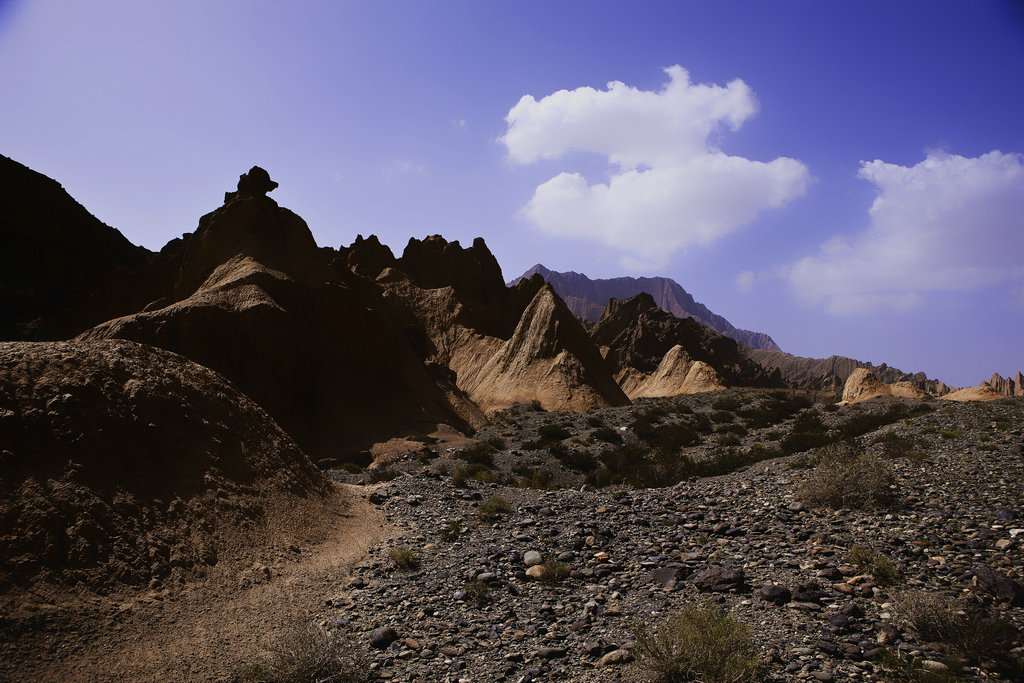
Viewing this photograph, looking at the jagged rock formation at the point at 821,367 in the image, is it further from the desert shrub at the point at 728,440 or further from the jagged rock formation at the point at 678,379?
the desert shrub at the point at 728,440

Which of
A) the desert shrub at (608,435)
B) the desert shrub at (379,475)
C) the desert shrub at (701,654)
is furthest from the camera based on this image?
the desert shrub at (608,435)

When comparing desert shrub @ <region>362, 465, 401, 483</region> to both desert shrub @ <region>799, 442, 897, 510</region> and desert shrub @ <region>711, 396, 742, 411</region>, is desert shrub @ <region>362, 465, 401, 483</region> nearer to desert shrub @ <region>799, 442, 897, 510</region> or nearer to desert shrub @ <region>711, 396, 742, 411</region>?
desert shrub @ <region>799, 442, 897, 510</region>

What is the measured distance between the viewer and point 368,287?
4241 cm

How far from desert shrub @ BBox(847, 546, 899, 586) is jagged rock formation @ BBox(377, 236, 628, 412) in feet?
120

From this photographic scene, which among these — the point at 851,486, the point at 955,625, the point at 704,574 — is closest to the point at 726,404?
the point at 851,486

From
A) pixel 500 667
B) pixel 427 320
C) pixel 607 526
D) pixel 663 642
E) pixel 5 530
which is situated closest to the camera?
pixel 663 642

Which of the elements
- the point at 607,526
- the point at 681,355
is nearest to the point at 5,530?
the point at 607,526

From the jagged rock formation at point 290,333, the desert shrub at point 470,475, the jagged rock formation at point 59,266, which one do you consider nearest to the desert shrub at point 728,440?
the desert shrub at point 470,475

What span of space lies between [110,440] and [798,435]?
24.5 meters

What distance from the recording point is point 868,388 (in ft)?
138

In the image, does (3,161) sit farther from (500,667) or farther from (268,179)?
(500,667)

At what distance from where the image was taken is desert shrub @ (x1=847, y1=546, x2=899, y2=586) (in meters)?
8.95

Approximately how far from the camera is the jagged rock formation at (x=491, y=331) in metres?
50.2

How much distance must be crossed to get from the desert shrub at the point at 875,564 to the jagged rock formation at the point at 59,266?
5123 cm
